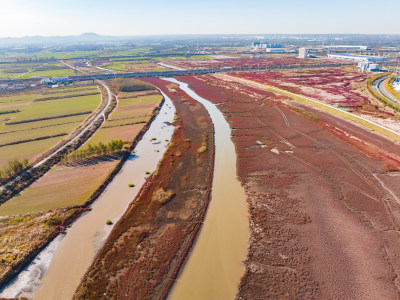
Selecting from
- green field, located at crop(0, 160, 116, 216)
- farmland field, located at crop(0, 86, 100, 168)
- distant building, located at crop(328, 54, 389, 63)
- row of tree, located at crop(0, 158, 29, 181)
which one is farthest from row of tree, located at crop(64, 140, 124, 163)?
distant building, located at crop(328, 54, 389, 63)

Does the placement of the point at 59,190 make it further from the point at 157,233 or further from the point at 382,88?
the point at 382,88

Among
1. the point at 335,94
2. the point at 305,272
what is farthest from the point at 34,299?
the point at 335,94

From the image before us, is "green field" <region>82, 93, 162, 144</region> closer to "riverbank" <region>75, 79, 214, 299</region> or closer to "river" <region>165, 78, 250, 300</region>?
"riverbank" <region>75, 79, 214, 299</region>

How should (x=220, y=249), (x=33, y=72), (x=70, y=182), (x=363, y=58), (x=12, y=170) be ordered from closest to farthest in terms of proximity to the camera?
(x=220, y=249), (x=70, y=182), (x=12, y=170), (x=33, y=72), (x=363, y=58)

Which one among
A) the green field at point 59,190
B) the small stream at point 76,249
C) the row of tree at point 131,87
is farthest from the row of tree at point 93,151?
the row of tree at point 131,87

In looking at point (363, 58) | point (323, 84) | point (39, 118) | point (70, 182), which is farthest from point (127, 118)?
point (363, 58)

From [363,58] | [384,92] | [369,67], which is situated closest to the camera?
[384,92]

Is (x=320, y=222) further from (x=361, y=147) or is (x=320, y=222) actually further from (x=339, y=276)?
(x=361, y=147)
